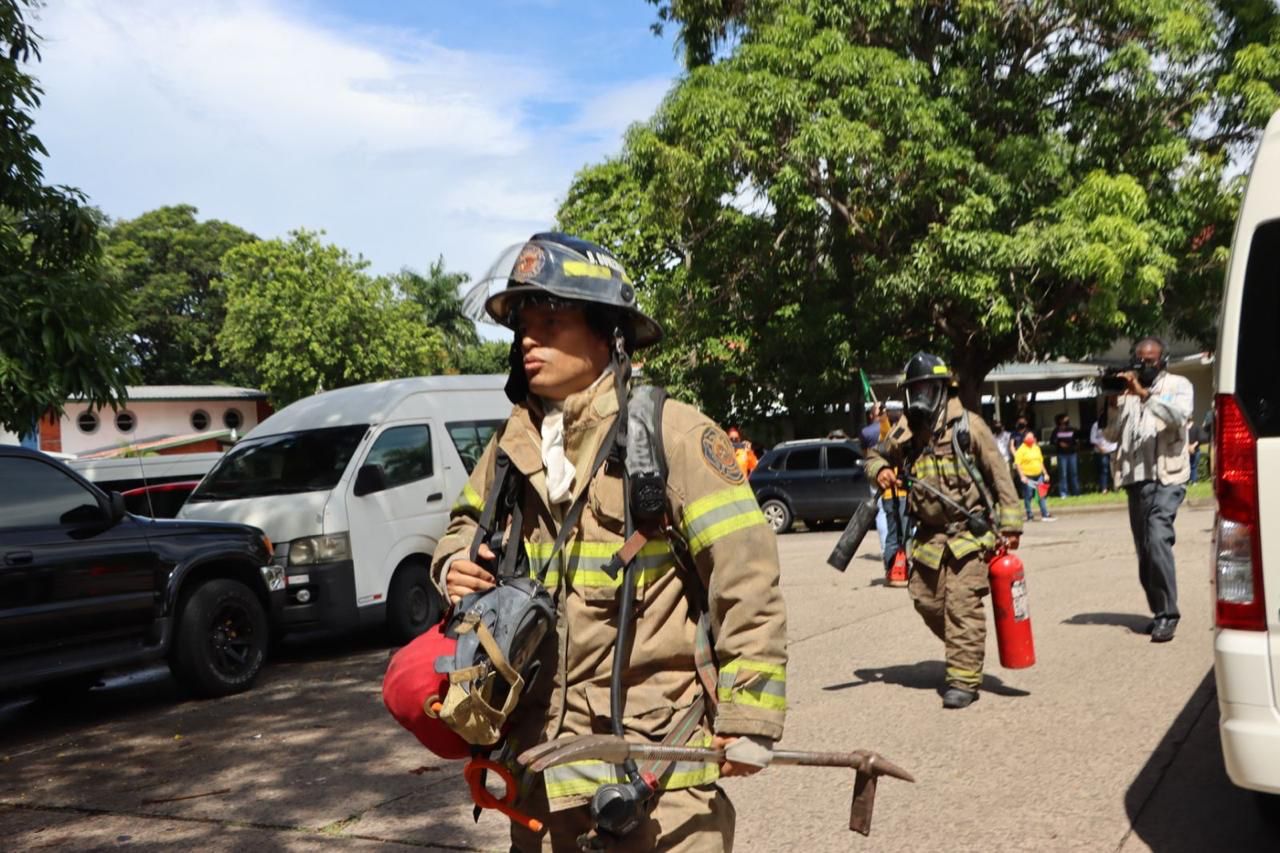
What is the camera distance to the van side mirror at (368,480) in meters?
9.91

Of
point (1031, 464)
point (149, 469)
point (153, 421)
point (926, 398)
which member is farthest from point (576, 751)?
point (153, 421)

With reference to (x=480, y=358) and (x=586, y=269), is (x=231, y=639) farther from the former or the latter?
(x=480, y=358)

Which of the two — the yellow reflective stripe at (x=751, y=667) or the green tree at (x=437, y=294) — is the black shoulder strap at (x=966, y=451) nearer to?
the yellow reflective stripe at (x=751, y=667)

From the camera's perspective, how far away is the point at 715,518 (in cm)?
247

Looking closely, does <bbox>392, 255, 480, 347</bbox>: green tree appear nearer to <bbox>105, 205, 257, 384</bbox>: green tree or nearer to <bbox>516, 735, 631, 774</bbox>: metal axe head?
<bbox>105, 205, 257, 384</bbox>: green tree

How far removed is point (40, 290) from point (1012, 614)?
22.8 feet

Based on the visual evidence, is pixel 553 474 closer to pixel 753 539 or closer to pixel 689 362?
pixel 753 539

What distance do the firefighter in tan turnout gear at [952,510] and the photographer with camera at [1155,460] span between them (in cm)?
152

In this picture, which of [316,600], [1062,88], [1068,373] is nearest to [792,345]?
[1062,88]

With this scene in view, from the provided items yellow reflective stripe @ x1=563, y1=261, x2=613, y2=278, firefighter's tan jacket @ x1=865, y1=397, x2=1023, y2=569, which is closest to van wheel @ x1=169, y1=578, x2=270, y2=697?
firefighter's tan jacket @ x1=865, y1=397, x2=1023, y2=569

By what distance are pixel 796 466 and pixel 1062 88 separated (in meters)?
7.77

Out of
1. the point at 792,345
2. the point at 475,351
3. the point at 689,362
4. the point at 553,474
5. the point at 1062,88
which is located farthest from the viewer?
the point at 475,351

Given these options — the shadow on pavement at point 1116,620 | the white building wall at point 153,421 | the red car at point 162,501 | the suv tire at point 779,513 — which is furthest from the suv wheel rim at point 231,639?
the white building wall at point 153,421

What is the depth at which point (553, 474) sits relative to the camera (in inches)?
105
